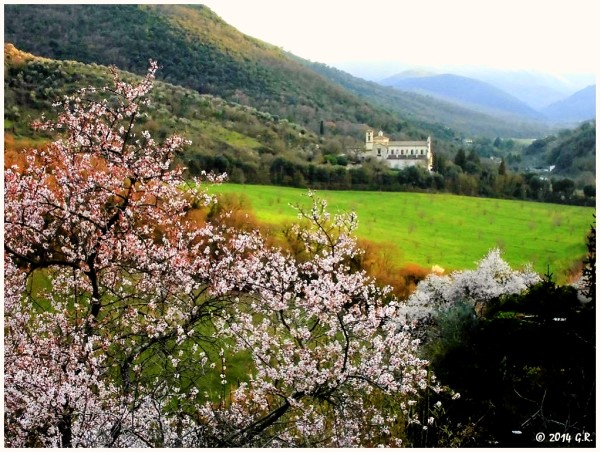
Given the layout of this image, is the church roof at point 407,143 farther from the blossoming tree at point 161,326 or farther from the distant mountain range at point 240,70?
the blossoming tree at point 161,326

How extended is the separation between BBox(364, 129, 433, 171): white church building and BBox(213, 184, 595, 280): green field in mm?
331

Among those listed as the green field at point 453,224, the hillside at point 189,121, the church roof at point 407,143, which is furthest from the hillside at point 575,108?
the hillside at point 189,121

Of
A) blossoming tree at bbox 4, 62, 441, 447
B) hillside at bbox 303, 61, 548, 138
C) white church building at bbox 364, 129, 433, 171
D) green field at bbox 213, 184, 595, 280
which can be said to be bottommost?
blossoming tree at bbox 4, 62, 441, 447

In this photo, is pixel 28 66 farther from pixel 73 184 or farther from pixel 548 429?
pixel 548 429

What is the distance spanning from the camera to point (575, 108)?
5453 millimetres

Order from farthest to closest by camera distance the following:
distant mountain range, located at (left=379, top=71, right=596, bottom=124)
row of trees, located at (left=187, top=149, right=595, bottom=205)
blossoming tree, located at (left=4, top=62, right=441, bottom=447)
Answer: distant mountain range, located at (left=379, top=71, right=596, bottom=124)
row of trees, located at (left=187, top=149, right=595, bottom=205)
blossoming tree, located at (left=4, top=62, right=441, bottom=447)

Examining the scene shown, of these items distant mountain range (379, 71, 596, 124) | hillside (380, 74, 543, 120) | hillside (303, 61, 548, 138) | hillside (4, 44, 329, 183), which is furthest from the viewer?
hillside (380, 74, 543, 120)

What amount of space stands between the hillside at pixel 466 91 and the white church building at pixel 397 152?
0.77 meters

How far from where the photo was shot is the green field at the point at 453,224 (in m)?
4.88

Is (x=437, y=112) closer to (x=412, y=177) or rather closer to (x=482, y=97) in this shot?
(x=482, y=97)

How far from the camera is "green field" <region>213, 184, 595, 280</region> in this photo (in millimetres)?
4879

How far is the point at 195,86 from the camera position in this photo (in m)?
5.37

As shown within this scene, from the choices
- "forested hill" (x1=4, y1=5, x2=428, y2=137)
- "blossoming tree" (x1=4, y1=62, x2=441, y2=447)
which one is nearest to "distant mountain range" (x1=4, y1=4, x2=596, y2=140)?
"forested hill" (x1=4, y1=5, x2=428, y2=137)

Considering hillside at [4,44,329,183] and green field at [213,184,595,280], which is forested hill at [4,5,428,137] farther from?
green field at [213,184,595,280]
